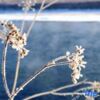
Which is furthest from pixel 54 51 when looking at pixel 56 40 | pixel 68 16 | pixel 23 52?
pixel 23 52

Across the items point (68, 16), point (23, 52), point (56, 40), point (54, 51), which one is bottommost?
point (23, 52)

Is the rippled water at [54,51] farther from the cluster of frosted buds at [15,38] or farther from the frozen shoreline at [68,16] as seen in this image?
the cluster of frosted buds at [15,38]

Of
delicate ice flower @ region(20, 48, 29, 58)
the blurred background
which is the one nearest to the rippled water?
the blurred background

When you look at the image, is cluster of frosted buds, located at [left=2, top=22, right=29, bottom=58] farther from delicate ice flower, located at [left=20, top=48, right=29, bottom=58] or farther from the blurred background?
the blurred background

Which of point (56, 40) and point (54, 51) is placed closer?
point (54, 51)

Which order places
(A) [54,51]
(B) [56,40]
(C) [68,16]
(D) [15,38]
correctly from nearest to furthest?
(D) [15,38]
(A) [54,51]
(B) [56,40]
(C) [68,16]

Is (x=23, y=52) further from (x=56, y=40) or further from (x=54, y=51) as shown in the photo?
(x=56, y=40)

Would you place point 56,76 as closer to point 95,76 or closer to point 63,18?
point 95,76

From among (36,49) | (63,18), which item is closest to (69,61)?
(36,49)
